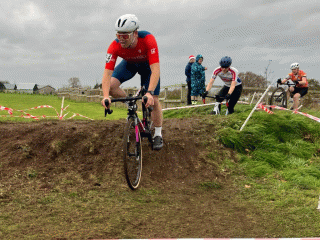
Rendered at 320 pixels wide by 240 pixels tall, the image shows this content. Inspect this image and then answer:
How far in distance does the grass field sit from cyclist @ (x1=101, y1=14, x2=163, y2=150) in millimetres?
1411

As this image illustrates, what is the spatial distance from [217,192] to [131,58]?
2.70 meters

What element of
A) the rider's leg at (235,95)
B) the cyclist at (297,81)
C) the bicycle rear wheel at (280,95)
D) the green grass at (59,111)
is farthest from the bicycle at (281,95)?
the green grass at (59,111)

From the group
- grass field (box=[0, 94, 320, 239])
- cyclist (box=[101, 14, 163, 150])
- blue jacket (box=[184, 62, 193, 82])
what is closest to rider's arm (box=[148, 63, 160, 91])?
cyclist (box=[101, 14, 163, 150])

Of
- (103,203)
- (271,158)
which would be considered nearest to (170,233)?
(103,203)

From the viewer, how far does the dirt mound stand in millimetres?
5785

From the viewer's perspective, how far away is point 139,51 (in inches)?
205

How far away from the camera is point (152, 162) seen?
6.30 meters

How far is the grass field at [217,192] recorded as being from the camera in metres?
3.74

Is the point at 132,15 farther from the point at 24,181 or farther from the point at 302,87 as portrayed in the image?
the point at 302,87

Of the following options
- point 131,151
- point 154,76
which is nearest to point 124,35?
point 154,76

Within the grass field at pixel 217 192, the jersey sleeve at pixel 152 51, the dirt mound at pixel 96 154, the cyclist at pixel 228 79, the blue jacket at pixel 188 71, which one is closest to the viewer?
the grass field at pixel 217 192

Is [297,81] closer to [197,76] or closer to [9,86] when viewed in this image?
[197,76]

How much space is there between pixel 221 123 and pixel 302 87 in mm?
5182

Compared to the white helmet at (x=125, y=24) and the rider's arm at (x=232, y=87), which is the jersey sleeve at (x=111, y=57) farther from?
the rider's arm at (x=232, y=87)
